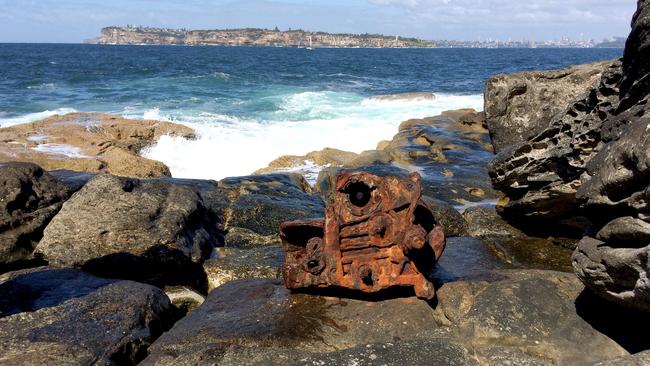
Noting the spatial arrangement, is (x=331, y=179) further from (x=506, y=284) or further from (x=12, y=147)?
(x=12, y=147)

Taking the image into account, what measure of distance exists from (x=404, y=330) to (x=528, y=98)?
8424mm

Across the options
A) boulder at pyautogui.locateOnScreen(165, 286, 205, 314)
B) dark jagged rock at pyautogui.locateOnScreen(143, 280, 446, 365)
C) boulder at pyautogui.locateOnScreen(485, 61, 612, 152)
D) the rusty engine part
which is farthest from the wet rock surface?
dark jagged rock at pyautogui.locateOnScreen(143, 280, 446, 365)

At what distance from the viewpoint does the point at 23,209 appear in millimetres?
4535

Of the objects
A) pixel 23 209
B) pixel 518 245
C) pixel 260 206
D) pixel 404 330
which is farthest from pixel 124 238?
pixel 518 245

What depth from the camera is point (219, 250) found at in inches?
192

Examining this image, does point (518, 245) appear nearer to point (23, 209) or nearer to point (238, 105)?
point (23, 209)

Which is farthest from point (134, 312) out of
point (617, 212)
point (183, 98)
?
point (183, 98)

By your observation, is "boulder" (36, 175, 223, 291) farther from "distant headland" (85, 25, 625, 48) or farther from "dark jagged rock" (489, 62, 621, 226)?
"distant headland" (85, 25, 625, 48)

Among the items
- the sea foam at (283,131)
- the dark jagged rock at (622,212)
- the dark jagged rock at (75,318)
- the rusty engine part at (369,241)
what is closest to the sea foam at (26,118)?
the sea foam at (283,131)

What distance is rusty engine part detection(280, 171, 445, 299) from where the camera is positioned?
317cm

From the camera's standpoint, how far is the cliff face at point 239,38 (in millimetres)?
146875

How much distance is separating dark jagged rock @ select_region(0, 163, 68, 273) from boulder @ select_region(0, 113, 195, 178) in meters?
3.69

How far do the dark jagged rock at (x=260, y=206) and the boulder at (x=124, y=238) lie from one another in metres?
0.66

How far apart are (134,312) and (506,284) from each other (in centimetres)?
220
